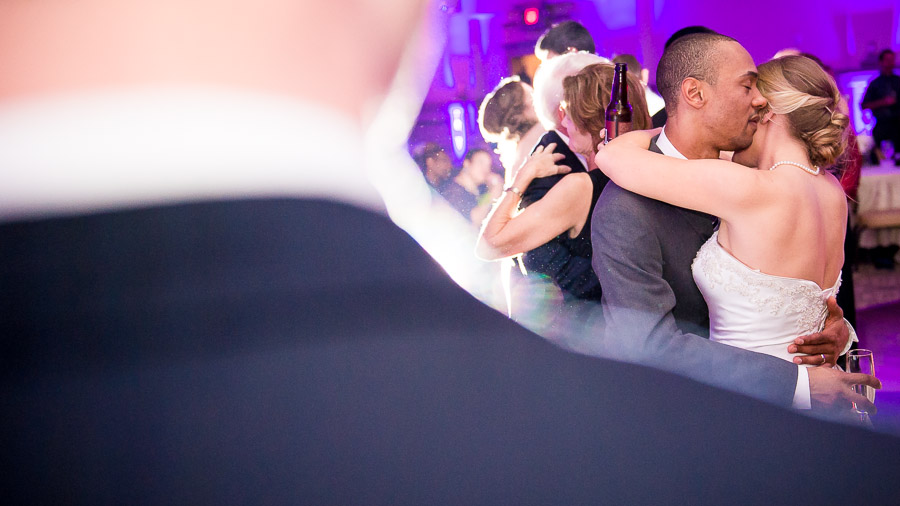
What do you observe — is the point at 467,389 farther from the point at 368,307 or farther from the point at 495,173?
the point at 495,173

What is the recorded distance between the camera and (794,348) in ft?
4.08

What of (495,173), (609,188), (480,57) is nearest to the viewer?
(480,57)

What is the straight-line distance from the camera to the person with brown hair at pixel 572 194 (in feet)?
4.69

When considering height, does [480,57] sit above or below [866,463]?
above

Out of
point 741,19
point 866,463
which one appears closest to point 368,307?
point 866,463

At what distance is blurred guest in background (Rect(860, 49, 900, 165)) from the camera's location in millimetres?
2915

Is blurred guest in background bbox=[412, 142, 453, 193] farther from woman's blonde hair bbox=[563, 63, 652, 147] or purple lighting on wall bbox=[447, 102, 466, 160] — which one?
woman's blonde hair bbox=[563, 63, 652, 147]

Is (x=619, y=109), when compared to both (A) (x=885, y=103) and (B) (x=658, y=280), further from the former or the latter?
(A) (x=885, y=103)

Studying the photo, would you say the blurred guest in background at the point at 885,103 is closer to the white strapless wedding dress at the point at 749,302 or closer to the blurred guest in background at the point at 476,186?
the white strapless wedding dress at the point at 749,302

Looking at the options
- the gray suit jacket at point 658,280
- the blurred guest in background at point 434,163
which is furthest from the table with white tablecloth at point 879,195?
the blurred guest in background at point 434,163

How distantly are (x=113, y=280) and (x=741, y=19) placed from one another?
129 centimetres

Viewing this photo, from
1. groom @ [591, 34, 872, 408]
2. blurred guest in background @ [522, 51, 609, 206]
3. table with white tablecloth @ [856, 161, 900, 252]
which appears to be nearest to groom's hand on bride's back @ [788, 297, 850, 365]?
groom @ [591, 34, 872, 408]

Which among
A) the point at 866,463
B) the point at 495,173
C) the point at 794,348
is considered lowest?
the point at 794,348

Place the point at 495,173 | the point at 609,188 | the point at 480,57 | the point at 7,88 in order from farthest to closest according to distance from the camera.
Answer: the point at 495,173 < the point at 609,188 < the point at 480,57 < the point at 7,88
